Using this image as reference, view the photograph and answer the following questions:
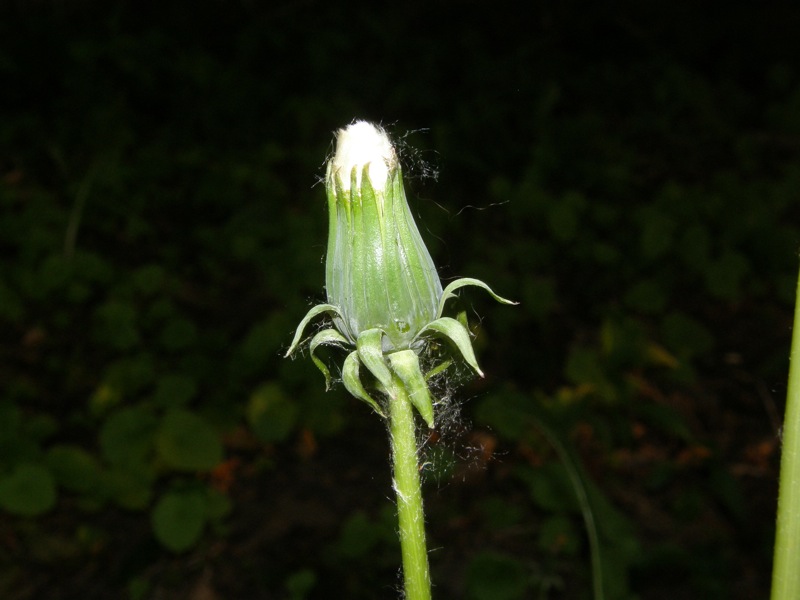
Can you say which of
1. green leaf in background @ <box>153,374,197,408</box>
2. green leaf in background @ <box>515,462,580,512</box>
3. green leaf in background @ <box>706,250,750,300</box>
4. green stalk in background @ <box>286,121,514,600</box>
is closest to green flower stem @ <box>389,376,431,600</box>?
green stalk in background @ <box>286,121,514,600</box>

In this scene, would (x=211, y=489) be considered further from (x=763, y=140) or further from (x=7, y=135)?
(x=763, y=140)

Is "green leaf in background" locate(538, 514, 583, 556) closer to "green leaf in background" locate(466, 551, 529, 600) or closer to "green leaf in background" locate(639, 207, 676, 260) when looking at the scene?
"green leaf in background" locate(466, 551, 529, 600)

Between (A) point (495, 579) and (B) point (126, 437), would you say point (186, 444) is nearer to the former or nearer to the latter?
(B) point (126, 437)

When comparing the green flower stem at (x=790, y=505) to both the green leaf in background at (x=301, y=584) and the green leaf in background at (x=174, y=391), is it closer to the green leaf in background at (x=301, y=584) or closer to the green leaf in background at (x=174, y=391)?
the green leaf in background at (x=301, y=584)

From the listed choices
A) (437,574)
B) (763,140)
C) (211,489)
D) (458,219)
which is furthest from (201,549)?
(763,140)

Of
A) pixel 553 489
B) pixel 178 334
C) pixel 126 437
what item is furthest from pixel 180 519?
pixel 553 489
